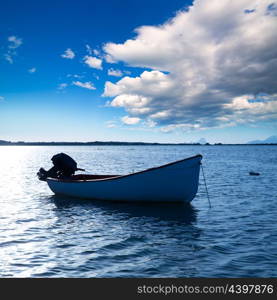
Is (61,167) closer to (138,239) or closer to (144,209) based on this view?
(144,209)

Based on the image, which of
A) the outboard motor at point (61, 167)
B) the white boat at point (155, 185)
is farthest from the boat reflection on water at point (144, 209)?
the outboard motor at point (61, 167)

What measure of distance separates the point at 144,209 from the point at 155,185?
1675 mm

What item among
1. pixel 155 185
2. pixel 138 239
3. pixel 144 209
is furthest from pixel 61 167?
pixel 138 239

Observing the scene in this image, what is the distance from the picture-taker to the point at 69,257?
1005 centimetres

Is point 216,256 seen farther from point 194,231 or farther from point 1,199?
point 1,199

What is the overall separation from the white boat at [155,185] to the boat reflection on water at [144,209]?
15.5 inches

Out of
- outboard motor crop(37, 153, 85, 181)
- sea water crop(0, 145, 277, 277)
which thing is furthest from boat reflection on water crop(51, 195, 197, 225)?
outboard motor crop(37, 153, 85, 181)

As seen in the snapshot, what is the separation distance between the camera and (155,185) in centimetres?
1780

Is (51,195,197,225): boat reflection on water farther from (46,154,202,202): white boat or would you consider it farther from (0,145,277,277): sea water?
(46,154,202,202): white boat

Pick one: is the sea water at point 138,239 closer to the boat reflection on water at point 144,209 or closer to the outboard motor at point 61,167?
the boat reflection on water at point 144,209

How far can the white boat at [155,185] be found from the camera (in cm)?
1714
